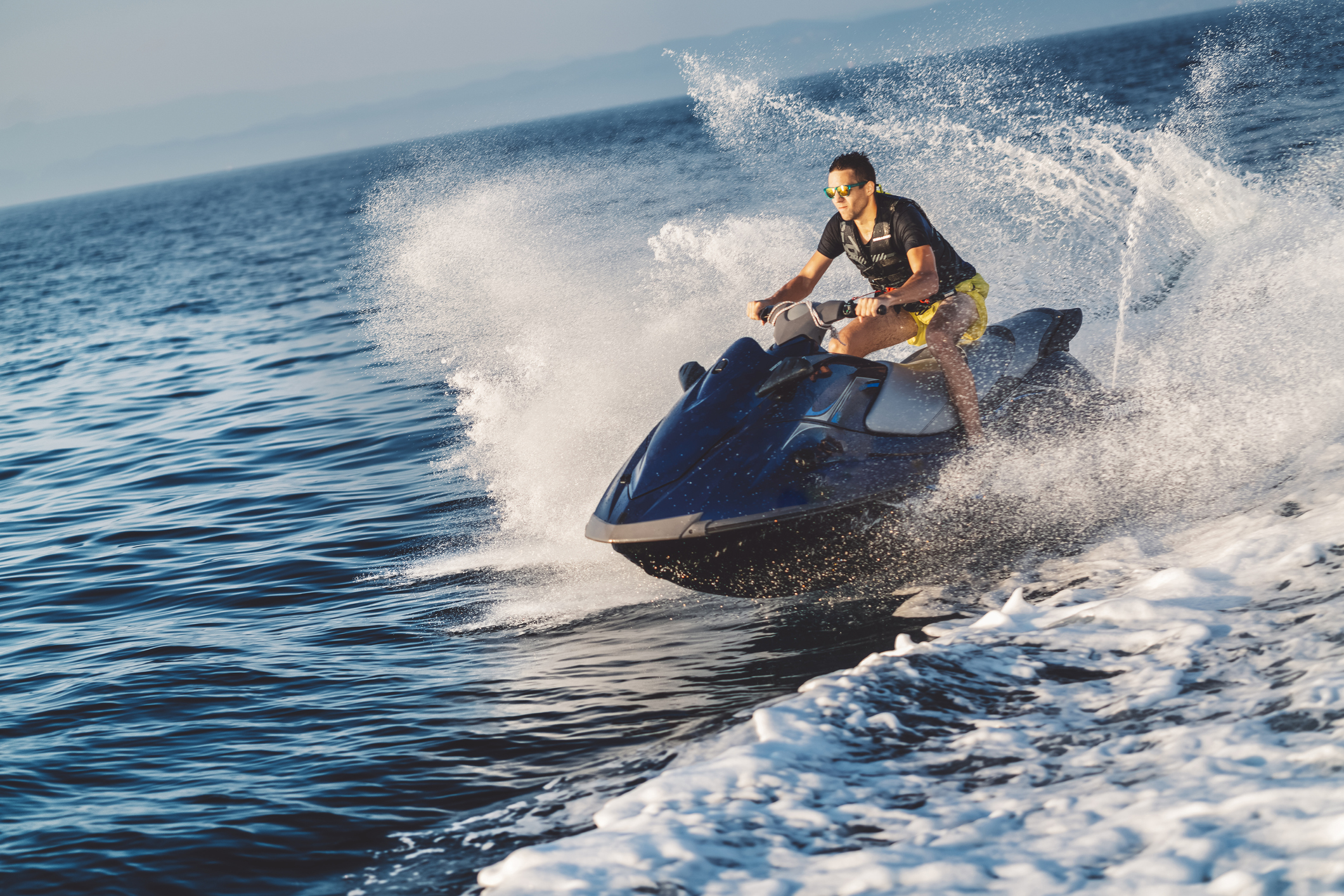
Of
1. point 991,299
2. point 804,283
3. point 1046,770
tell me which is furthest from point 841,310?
point 991,299

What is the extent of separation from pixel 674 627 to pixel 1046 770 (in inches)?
85.3

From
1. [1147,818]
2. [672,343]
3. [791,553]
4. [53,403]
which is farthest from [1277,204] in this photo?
[53,403]

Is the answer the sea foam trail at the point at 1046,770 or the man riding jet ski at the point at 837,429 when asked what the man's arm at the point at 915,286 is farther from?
the sea foam trail at the point at 1046,770

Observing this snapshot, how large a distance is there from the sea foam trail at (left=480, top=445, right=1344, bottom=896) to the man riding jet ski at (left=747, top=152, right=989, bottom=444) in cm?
140

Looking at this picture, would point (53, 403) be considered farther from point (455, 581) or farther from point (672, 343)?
point (455, 581)

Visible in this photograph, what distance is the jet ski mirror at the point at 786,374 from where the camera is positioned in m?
4.34

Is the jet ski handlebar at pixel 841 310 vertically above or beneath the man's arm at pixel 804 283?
beneath

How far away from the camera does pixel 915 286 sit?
457cm

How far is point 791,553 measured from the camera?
13.8ft

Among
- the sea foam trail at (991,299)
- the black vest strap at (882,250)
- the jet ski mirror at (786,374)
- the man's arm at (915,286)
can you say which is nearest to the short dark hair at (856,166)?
the black vest strap at (882,250)

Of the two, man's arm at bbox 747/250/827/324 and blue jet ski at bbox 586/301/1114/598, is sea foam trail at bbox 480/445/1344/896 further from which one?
man's arm at bbox 747/250/827/324

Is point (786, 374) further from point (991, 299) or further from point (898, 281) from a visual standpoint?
point (991, 299)

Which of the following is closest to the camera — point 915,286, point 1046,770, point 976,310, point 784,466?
point 1046,770

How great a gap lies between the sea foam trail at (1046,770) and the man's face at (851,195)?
2.05 meters
